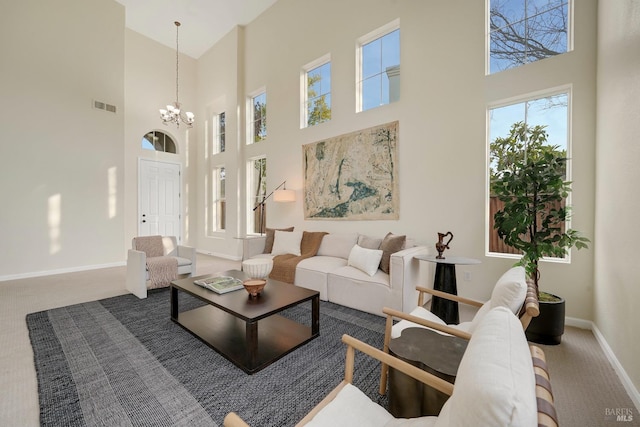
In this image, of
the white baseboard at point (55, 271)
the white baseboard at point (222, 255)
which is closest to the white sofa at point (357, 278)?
the white baseboard at point (222, 255)

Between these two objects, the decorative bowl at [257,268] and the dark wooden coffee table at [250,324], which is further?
the decorative bowl at [257,268]

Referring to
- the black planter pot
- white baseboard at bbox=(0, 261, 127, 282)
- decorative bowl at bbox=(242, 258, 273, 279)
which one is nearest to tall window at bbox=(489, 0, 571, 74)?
the black planter pot

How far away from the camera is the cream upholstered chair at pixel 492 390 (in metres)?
0.49

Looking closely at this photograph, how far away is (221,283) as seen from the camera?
2.52 metres

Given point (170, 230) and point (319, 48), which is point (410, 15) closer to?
point (319, 48)

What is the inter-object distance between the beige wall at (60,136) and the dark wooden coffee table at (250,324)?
397 cm

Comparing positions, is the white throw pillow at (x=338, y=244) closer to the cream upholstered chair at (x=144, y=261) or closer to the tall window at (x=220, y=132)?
the cream upholstered chair at (x=144, y=261)

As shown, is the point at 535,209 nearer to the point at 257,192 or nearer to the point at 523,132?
the point at 523,132

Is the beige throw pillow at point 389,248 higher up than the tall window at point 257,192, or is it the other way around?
the tall window at point 257,192

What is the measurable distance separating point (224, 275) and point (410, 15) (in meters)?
4.10

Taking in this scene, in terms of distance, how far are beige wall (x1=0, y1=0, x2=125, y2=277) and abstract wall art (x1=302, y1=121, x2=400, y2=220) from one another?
4.22 m

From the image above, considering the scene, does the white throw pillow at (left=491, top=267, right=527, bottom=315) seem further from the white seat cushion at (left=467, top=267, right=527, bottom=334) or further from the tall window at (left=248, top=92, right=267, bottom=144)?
the tall window at (left=248, top=92, right=267, bottom=144)

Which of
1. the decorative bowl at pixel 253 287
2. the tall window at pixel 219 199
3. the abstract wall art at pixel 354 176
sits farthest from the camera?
the tall window at pixel 219 199

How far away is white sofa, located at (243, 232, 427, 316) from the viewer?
105 inches
